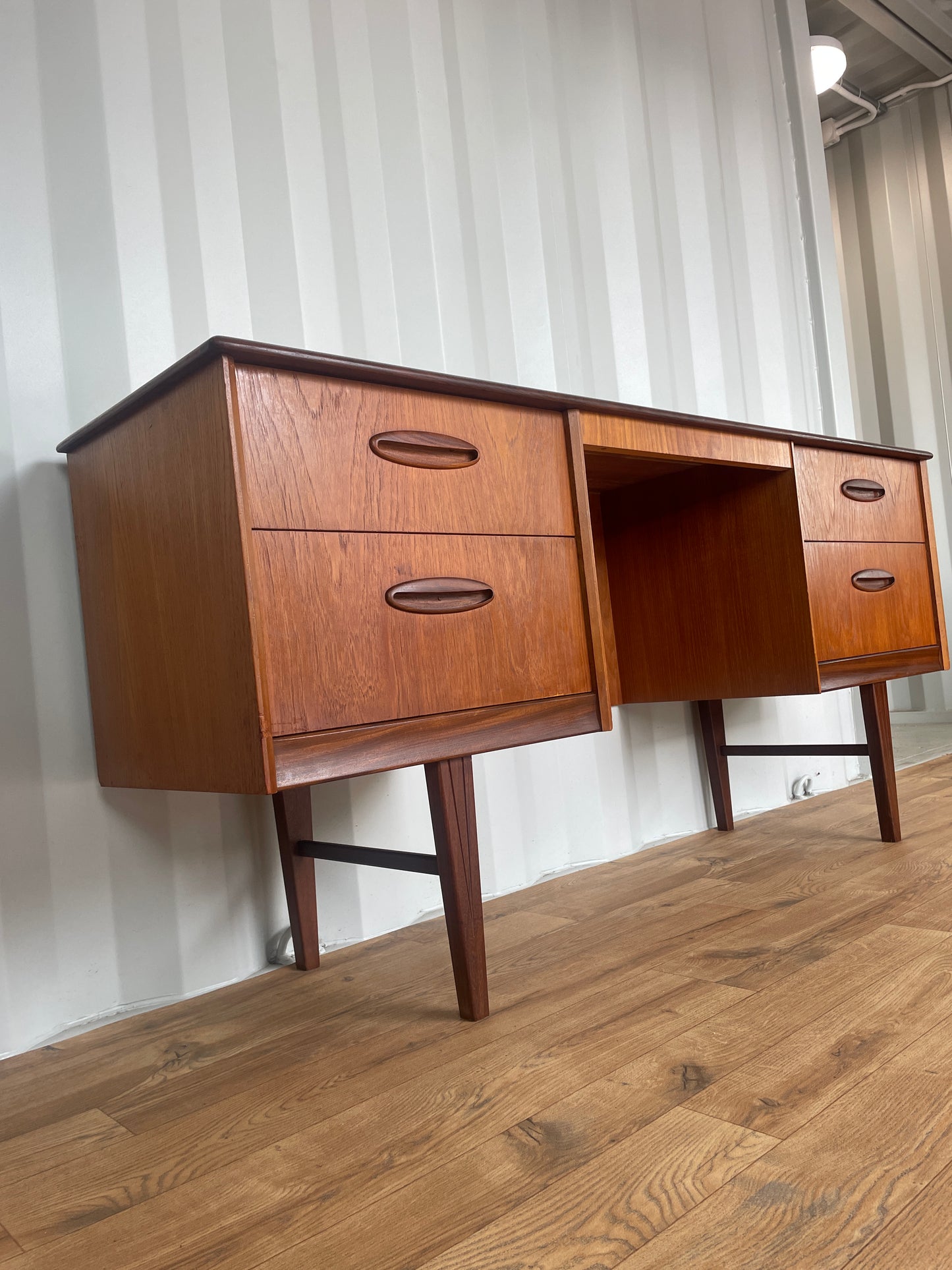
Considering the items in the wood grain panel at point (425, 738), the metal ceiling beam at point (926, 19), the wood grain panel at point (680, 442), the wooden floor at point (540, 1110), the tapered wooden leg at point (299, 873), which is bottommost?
the wooden floor at point (540, 1110)

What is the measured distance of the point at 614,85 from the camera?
202cm

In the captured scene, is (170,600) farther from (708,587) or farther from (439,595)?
(708,587)

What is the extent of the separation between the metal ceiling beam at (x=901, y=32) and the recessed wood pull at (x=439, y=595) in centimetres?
291

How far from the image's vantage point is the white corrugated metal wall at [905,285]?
137 inches

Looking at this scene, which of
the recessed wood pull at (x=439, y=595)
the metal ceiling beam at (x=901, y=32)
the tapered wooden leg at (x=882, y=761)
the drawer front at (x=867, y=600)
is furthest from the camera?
the metal ceiling beam at (x=901, y=32)

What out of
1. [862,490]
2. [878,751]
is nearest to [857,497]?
[862,490]

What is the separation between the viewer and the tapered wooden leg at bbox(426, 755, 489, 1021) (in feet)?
3.37

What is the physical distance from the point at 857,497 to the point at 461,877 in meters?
1.00

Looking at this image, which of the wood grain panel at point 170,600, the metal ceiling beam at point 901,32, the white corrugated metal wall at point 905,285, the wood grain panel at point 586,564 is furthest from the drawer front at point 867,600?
the metal ceiling beam at point 901,32

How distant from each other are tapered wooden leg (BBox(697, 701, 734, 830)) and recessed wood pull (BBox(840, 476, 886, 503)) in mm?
495

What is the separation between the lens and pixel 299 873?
1.27 m

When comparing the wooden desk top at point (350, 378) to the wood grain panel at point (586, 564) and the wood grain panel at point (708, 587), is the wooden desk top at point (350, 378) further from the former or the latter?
the wood grain panel at point (708, 587)

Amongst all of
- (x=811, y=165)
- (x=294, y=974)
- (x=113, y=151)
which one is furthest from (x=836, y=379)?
(x=294, y=974)

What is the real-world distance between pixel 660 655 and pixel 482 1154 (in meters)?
1.11
